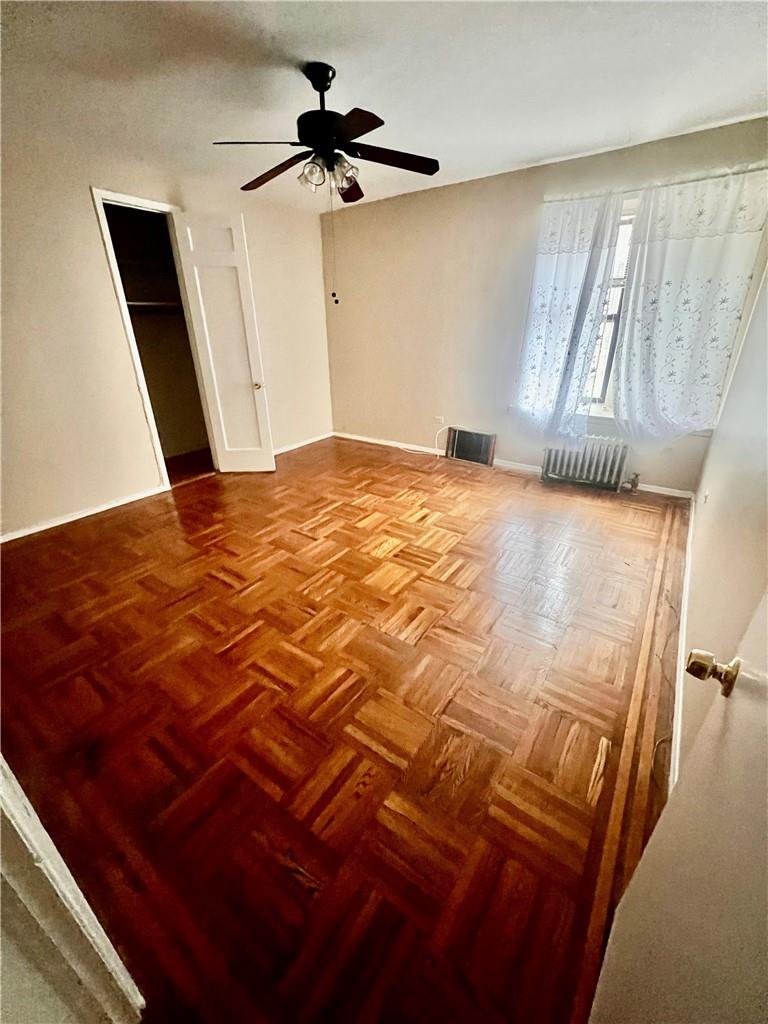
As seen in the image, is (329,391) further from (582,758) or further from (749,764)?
(749,764)

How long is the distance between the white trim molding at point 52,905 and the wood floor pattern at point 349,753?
33 cm

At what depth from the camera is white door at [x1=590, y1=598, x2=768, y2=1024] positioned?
0.40 metres

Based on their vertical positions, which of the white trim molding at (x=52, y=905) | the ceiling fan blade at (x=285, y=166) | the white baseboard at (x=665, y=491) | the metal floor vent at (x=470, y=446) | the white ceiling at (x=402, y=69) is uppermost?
the white ceiling at (x=402, y=69)

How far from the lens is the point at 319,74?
6.08 ft

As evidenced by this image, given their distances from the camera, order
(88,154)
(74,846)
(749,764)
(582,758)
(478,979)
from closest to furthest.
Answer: (749,764), (478,979), (74,846), (582,758), (88,154)

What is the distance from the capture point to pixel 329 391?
4871mm

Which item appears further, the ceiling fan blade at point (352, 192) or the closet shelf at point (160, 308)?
the closet shelf at point (160, 308)

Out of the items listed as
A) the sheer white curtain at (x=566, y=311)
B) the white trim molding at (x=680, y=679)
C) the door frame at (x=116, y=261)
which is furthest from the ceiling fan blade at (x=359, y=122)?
the white trim molding at (x=680, y=679)

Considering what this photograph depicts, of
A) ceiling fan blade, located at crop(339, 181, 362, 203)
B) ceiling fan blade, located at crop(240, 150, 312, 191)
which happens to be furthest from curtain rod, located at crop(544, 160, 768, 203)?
ceiling fan blade, located at crop(240, 150, 312, 191)

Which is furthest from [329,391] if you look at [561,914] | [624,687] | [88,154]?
[561,914]

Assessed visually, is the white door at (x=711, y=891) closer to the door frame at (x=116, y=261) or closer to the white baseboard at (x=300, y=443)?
the door frame at (x=116, y=261)

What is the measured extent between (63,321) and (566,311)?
3670 millimetres

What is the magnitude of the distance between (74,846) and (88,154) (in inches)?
148

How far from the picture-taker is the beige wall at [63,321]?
2.40 metres
